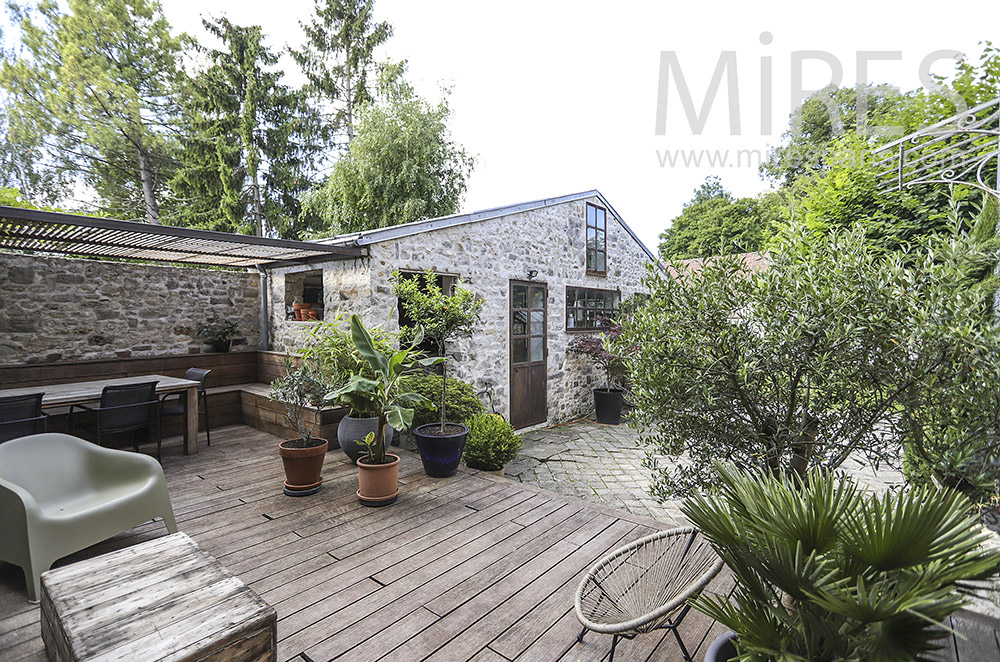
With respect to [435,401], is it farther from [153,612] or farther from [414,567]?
[153,612]

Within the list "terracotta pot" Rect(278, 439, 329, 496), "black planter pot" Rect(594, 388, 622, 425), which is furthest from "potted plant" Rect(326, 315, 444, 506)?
"black planter pot" Rect(594, 388, 622, 425)

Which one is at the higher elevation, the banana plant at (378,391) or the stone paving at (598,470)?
the banana plant at (378,391)

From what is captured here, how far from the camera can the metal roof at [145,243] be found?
12.2ft

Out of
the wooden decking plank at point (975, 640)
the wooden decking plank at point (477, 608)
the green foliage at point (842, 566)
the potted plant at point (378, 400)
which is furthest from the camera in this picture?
the potted plant at point (378, 400)

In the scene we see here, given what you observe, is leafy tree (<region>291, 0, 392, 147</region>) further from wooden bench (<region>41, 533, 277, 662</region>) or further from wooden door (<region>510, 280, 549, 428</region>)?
wooden bench (<region>41, 533, 277, 662</region>)

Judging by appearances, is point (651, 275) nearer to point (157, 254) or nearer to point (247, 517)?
point (247, 517)

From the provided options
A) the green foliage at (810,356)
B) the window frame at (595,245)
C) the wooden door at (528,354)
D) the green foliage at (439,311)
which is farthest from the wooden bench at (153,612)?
the window frame at (595,245)

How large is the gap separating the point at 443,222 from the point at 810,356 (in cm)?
510

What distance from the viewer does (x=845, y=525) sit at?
1.29m

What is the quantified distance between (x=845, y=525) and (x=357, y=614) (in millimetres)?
2173

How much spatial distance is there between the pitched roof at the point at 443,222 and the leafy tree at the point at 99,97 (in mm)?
11304

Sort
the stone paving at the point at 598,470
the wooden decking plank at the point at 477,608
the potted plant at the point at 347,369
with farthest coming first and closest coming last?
the stone paving at the point at 598,470
the potted plant at the point at 347,369
the wooden decking plank at the point at 477,608

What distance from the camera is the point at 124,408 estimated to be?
406 centimetres

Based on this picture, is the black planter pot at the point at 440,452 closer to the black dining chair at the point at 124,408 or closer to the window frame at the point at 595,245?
the black dining chair at the point at 124,408
